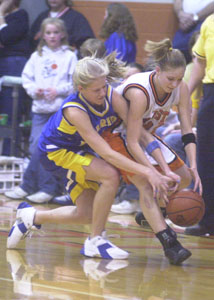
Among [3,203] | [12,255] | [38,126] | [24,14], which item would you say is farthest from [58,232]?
[24,14]

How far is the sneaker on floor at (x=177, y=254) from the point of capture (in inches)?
169

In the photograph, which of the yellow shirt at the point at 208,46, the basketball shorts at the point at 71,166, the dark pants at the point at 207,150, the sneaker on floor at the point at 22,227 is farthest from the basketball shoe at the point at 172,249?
the yellow shirt at the point at 208,46

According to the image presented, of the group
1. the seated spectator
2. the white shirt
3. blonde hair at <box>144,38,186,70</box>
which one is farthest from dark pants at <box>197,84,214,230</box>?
the white shirt

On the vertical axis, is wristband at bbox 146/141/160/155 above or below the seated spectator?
below

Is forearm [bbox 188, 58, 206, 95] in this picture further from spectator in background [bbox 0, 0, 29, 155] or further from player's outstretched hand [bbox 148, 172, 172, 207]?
spectator in background [bbox 0, 0, 29, 155]

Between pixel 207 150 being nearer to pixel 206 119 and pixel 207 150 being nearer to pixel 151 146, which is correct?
pixel 206 119

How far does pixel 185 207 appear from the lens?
4.52 metres

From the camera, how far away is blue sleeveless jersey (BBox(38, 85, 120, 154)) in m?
4.49

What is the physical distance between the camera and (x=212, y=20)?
17.9 ft

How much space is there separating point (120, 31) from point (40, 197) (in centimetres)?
204

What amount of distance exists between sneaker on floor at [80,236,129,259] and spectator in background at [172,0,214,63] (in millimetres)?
3655

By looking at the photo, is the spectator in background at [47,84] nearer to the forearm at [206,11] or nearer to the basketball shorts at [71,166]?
the forearm at [206,11]

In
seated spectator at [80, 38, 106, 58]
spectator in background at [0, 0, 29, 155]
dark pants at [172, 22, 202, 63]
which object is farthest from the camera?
spectator in background at [0, 0, 29, 155]

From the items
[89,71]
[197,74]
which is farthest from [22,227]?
[197,74]
